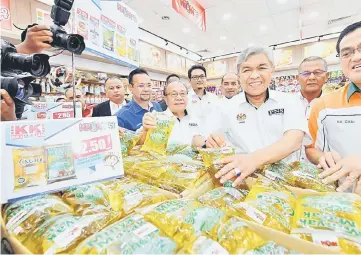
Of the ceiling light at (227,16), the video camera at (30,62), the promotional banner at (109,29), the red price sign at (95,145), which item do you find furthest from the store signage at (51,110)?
the ceiling light at (227,16)

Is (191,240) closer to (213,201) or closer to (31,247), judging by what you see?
(213,201)

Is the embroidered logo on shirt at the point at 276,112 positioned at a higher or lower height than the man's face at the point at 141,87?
lower

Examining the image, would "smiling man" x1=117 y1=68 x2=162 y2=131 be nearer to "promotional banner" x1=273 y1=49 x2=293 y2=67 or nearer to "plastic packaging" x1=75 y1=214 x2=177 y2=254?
"plastic packaging" x1=75 y1=214 x2=177 y2=254

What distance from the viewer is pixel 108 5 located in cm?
165

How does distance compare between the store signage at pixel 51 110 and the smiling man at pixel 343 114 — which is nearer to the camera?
the smiling man at pixel 343 114

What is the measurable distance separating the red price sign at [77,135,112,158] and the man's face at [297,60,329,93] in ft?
7.35

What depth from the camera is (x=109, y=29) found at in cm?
161

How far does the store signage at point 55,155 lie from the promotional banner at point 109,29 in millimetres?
786

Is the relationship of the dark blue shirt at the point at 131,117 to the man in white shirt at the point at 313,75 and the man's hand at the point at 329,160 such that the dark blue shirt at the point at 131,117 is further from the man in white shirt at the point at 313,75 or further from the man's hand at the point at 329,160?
the man in white shirt at the point at 313,75

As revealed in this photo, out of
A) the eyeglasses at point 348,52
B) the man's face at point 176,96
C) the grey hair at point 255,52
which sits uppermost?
the grey hair at point 255,52

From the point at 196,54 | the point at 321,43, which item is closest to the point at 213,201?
the point at 321,43

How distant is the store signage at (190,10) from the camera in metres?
3.59

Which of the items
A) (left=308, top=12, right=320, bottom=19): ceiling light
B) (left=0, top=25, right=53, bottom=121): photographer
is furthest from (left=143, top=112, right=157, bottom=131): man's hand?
(left=308, top=12, right=320, bottom=19): ceiling light

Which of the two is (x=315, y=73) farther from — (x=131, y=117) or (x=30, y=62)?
(x=30, y=62)
